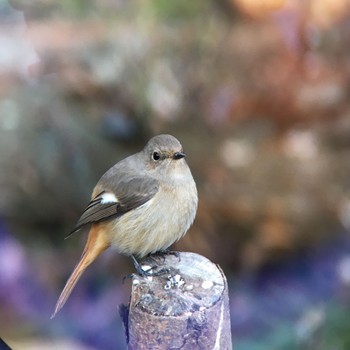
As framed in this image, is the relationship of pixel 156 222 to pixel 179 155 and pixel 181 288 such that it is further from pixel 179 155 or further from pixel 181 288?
pixel 181 288

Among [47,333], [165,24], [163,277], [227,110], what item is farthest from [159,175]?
[165,24]

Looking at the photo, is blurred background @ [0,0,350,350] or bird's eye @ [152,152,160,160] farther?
blurred background @ [0,0,350,350]

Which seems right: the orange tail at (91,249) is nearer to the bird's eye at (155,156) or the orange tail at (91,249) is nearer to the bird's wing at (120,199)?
the bird's wing at (120,199)

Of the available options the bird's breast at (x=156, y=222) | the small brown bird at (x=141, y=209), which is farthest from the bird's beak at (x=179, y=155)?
Result: the bird's breast at (x=156, y=222)

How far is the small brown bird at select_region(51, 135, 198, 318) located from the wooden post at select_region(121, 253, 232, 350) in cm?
90

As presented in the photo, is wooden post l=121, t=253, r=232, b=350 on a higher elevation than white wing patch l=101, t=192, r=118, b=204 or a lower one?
higher

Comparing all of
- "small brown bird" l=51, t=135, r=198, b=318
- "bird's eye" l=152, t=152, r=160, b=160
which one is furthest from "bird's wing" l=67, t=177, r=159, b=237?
"bird's eye" l=152, t=152, r=160, b=160

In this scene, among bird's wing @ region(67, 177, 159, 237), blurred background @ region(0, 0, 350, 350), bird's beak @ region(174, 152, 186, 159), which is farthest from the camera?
blurred background @ region(0, 0, 350, 350)

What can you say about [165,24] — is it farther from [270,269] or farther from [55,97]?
[270,269]

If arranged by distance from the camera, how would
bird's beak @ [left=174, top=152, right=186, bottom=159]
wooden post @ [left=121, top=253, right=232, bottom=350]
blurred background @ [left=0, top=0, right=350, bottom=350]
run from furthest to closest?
blurred background @ [left=0, top=0, right=350, bottom=350] < bird's beak @ [left=174, top=152, right=186, bottom=159] < wooden post @ [left=121, top=253, right=232, bottom=350]

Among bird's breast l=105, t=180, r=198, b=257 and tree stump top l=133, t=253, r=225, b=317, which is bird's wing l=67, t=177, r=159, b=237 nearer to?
bird's breast l=105, t=180, r=198, b=257

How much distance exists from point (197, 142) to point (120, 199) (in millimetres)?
3649

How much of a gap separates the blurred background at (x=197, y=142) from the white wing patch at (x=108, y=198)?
2123mm

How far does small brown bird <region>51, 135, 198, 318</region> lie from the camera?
3508 millimetres
